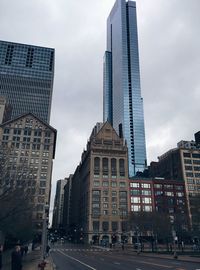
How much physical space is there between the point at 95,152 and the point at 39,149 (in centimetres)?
2959

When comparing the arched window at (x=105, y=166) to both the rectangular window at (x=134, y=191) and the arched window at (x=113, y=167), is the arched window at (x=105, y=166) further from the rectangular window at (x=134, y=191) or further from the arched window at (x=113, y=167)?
the rectangular window at (x=134, y=191)

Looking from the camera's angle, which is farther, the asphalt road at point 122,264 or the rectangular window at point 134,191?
the rectangular window at point 134,191

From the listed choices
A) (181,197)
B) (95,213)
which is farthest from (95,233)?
(181,197)

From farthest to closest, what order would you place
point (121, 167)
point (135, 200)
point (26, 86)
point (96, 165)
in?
point (26, 86) → point (121, 167) → point (96, 165) → point (135, 200)

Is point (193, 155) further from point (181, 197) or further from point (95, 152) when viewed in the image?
point (95, 152)

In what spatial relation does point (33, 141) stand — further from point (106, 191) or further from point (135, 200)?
point (135, 200)

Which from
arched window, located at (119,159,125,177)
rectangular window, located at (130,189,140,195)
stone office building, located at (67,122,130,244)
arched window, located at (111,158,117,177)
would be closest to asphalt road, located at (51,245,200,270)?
stone office building, located at (67,122,130,244)

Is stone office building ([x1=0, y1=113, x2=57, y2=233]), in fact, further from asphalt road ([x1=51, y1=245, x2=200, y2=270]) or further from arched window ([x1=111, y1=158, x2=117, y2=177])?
asphalt road ([x1=51, y1=245, x2=200, y2=270])

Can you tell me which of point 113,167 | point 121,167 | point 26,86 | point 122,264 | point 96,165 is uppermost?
point 26,86

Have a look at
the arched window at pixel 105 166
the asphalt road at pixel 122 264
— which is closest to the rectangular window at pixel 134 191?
the arched window at pixel 105 166

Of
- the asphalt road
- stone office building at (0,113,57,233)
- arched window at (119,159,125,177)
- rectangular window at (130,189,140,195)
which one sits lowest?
the asphalt road

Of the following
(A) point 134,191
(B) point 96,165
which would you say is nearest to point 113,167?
(B) point 96,165

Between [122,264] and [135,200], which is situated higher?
[135,200]

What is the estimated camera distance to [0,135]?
12900cm
